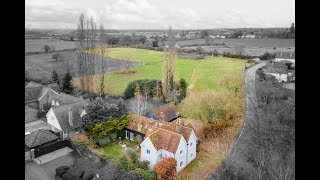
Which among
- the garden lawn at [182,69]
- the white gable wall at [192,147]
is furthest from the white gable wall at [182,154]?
the garden lawn at [182,69]

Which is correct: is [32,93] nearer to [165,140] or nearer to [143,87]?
[143,87]

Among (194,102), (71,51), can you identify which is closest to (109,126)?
(194,102)

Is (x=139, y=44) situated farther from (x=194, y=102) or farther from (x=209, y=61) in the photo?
(x=194, y=102)

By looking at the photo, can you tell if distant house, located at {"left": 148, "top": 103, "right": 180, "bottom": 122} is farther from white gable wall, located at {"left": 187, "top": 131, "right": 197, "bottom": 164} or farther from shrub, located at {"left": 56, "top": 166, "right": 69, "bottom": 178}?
shrub, located at {"left": 56, "top": 166, "right": 69, "bottom": 178}

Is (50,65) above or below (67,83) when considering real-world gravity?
above

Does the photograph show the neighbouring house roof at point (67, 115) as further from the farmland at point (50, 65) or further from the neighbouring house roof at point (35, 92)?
the farmland at point (50, 65)

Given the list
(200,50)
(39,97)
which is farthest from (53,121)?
(200,50)
